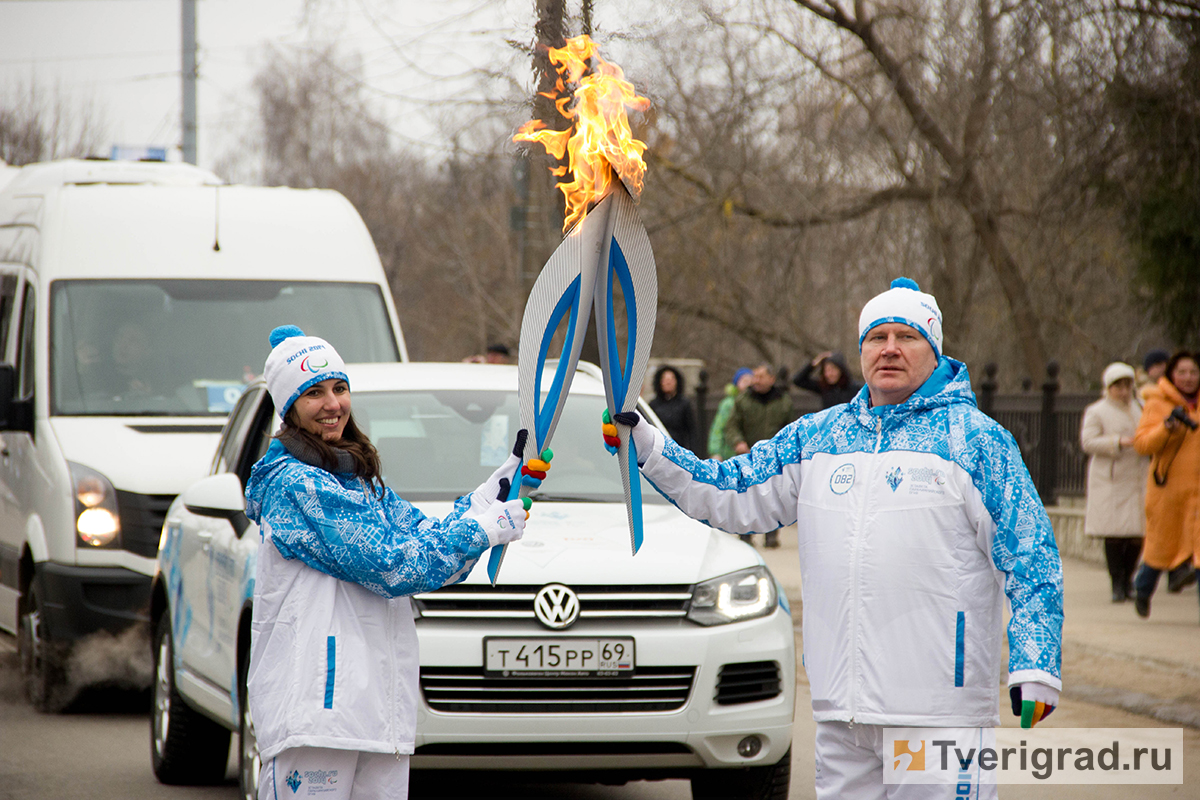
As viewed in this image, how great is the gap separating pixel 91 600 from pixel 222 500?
2.36 meters

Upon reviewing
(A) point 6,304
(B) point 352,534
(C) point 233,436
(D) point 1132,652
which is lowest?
(D) point 1132,652

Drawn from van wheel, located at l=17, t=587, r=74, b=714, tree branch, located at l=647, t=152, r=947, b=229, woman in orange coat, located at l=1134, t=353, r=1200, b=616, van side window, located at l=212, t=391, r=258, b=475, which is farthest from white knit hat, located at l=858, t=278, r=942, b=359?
tree branch, located at l=647, t=152, r=947, b=229

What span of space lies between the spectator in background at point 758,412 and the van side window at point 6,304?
717 cm

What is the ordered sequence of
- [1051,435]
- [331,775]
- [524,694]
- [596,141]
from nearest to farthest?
1. [331,775]
2. [596,141]
3. [524,694]
4. [1051,435]

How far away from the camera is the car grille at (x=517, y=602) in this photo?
4945 mm

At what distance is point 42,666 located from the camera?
760cm

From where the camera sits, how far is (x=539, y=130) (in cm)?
442

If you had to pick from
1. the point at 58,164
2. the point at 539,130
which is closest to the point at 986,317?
the point at 58,164

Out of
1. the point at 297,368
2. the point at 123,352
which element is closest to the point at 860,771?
the point at 297,368

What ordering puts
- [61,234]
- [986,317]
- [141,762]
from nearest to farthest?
1. [141,762]
2. [61,234]
3. [986,317]

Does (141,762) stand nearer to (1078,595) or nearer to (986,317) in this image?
(1078,595)

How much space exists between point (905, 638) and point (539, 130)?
1887 mm

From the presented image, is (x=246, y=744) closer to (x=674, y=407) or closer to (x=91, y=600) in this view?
(x=91, y=600)

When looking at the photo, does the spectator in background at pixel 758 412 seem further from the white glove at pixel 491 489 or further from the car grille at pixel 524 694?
the white glove at pixel 491 489
